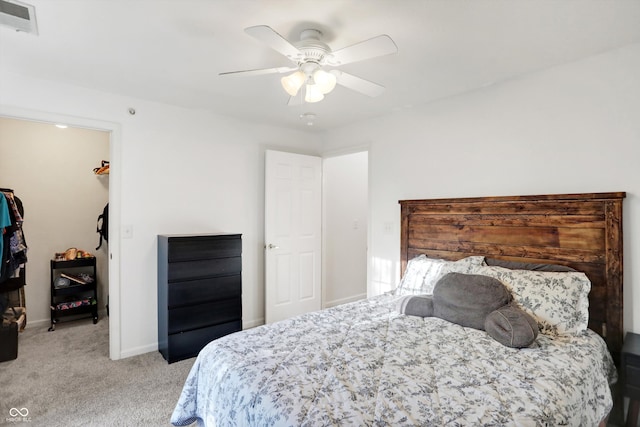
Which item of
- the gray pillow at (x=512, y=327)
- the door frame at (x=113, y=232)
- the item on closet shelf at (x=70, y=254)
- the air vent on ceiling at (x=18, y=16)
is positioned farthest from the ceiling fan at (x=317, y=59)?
the item on closet shelf at (x=70, y=254)

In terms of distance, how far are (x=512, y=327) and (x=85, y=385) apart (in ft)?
9.66

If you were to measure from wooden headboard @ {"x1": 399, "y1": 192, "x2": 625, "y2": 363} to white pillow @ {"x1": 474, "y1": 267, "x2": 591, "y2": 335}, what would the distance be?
189 millimetres

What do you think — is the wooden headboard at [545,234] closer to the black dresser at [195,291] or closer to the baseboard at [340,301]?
the baseboard at [340,301]

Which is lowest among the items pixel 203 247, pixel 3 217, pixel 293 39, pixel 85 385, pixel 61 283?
pixel 85 385

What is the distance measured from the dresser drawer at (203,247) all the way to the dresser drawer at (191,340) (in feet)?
2.18

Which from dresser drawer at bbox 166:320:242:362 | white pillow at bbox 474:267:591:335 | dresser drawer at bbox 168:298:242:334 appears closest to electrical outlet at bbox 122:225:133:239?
dresser drawer at bbox 168:298:242:334

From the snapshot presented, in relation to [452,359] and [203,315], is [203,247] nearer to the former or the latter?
[203,315]

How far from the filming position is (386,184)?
3457mm

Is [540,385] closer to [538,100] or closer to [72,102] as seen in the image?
[538,100]

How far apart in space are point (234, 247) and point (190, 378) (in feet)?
5.11

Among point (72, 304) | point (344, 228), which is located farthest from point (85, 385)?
point (344, 228)

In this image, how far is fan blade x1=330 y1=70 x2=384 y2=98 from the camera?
1896 mm

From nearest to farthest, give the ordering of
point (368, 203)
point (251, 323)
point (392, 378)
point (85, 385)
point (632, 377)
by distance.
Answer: point (392, 378) → point (632, 377) → point (85, 385) → point (368, 203) → point (251, 323)

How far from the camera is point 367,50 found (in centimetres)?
160
